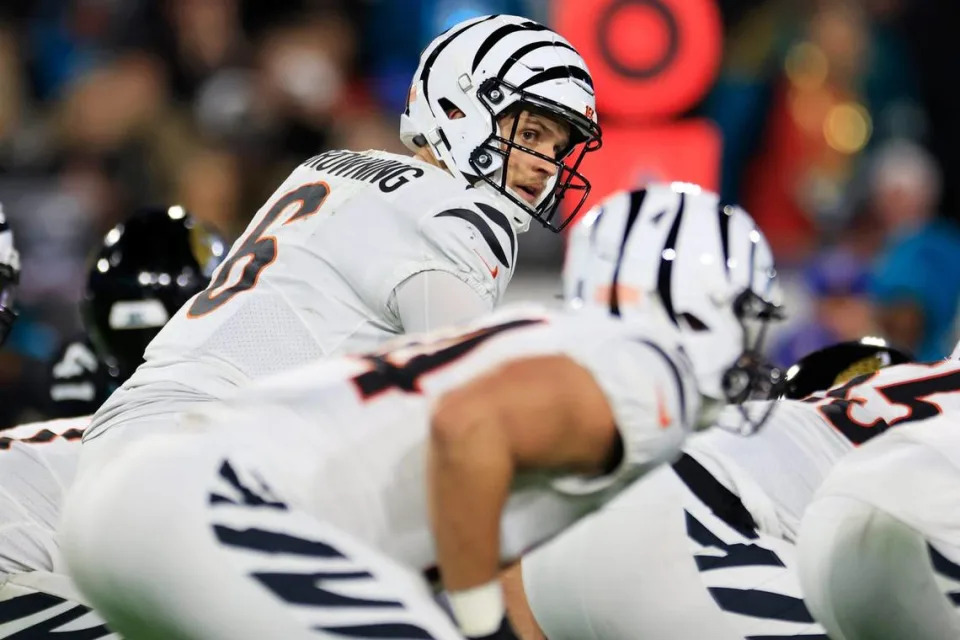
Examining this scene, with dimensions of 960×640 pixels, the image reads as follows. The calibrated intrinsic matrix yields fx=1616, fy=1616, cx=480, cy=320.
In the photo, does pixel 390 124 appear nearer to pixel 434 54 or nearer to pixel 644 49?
pixel 644 49

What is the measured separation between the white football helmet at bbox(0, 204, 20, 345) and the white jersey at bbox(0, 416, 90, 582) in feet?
1.19

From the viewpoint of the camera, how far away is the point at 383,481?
8.25 ft

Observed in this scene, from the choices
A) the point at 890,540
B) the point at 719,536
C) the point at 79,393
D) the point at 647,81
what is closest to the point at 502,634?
the point at 890,540

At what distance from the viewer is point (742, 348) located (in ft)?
12.0

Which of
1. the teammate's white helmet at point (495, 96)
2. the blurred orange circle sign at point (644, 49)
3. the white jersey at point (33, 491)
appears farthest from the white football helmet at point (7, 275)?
the blurred orange circle sign at point (644, 49)

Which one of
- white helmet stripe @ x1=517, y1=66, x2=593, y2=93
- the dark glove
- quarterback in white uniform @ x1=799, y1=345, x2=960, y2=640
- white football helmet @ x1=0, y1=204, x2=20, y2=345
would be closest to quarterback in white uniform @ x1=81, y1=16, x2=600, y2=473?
white helmet stripe @ x1=517, y1=66, x2=593, y2=93

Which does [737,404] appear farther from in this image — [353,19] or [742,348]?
[353,19]

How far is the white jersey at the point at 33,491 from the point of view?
3725 millimetres

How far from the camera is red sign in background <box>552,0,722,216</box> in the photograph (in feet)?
28.8

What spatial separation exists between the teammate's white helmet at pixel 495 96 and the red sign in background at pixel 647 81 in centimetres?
467

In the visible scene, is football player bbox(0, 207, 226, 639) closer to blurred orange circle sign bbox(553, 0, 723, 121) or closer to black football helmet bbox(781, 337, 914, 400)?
black football helmet bbox(781, 337, 914, 400)

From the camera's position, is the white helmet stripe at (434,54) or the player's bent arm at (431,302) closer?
the player's bent arm at (431,302)

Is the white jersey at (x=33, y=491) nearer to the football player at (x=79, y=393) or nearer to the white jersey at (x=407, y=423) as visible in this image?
the football player at (x=79, y=393)

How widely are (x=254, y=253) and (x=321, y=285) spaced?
0.64ft
